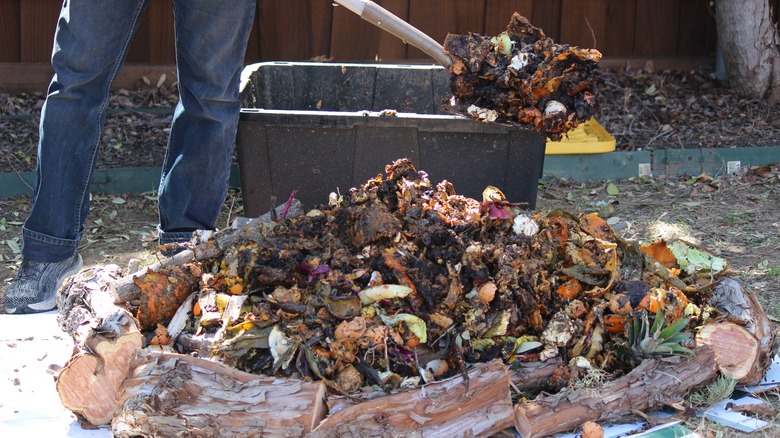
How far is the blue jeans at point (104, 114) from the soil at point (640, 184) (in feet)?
1.13

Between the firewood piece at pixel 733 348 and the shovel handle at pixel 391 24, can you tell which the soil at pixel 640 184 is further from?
the shovel handle at pixel 391 24

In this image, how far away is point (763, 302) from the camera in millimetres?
3041

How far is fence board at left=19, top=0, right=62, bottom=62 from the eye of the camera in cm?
493

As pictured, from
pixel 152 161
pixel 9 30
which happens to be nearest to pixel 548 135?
pixel 152 161

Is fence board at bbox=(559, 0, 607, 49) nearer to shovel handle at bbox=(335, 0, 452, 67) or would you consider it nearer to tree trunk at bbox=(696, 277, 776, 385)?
shovel handle at bbox=(335, 0, 452, 67)

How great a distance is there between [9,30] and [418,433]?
4.13m

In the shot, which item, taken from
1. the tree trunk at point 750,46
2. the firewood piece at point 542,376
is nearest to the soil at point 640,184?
the tree trunk at point 750,46

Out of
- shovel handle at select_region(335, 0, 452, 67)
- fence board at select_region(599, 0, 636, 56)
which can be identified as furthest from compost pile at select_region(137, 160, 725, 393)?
fence board at select_region(599, 0, 636, 56)

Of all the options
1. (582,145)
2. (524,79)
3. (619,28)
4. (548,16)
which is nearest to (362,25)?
(548,16)

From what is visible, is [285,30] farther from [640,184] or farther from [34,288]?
[34,288]

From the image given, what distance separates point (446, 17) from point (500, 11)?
0.36m

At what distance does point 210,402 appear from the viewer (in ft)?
6.56

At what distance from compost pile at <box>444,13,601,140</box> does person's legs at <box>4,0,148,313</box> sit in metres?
1.29

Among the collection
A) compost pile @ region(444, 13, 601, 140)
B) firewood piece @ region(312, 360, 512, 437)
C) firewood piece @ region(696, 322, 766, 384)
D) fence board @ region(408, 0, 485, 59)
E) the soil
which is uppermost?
fence board @ region(408, 0, 485, 59)
